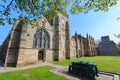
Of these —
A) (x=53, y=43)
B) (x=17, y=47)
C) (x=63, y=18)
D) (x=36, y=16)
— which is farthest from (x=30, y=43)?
(x=63, y=18)

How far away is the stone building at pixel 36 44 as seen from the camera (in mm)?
18328

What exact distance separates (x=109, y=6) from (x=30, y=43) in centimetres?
1688

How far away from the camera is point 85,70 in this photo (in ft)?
37.1

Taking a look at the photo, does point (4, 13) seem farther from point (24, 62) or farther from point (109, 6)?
point (24, 62)

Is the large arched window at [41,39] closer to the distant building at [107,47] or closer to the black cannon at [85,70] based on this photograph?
the black cannon at [85,70]

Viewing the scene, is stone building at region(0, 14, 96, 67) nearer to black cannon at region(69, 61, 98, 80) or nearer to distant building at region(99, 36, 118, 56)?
black cannon at region(69, 61, 98, 80)

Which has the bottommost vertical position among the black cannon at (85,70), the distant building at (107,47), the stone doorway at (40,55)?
the black cannon at (85,70)

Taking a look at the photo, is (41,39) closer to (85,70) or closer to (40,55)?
(40,55)

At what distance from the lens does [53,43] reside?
26.6 metres

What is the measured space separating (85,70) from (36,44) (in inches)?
554

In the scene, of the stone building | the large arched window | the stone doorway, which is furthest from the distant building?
the stone doorway

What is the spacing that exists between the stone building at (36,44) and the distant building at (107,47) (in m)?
44.8

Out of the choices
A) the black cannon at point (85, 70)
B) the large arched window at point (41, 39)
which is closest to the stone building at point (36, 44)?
the large arched window at point (41, 39)

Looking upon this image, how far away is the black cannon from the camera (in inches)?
415
